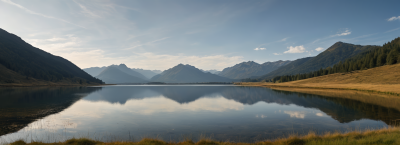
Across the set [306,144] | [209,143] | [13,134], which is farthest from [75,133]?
[306,144]

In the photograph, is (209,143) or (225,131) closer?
(209,143)

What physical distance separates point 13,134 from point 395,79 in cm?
12890

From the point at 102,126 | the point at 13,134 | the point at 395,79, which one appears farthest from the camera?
the point at 395,79

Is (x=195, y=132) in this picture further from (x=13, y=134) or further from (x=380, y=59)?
(x=380, y=59)

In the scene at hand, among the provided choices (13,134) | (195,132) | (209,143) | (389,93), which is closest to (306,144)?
(209,143)

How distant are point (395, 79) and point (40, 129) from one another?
127142 millimetres

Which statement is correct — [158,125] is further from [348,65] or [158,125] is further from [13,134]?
[348,65]

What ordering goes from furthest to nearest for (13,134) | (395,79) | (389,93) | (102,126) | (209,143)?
(395,79), (389,93), (102,126), (13,134), (209,143)

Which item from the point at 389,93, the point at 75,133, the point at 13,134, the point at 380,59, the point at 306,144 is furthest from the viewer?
the point at 380,59

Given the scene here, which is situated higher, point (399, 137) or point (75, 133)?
point (399, 137)

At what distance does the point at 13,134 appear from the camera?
66.2ft

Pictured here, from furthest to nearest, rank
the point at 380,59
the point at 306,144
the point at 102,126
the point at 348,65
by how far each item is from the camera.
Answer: the point at 348,65, the point at 380,59, the point at 102,126, the point at 306,144

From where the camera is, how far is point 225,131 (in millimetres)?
23422

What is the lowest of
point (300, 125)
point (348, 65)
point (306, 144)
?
point (300, 125)
